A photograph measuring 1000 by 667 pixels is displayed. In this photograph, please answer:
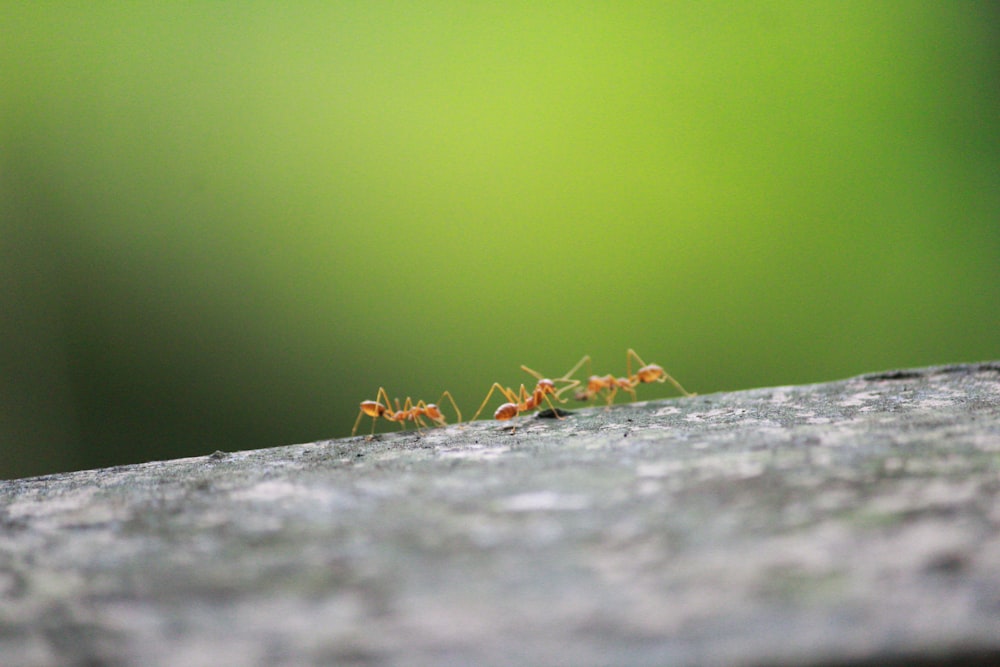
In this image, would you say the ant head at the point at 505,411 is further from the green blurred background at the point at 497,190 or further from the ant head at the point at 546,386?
the green blurred background at the point at 497,190

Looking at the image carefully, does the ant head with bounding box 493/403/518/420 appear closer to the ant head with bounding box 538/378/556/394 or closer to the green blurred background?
the ant head with bounding box 538/378/556/394

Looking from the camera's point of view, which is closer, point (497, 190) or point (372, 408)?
point (372, 408)

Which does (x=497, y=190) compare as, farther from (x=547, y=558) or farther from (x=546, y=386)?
(x=547, y=558)

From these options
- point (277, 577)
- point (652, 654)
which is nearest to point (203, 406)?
point (277, 577)

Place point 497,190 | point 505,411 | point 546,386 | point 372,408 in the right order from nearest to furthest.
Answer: point 505,411 < point 546,386 < point 372,408 < point 497,190

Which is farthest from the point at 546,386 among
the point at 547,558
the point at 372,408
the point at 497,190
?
the point at 497,190

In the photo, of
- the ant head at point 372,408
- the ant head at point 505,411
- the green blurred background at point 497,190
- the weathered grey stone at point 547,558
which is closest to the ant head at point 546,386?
the ant head at point 505,411

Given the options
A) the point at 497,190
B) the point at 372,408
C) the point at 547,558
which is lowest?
the point at 372,408
